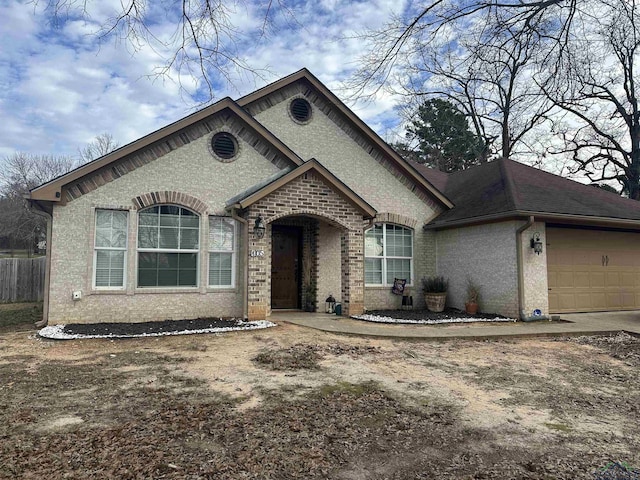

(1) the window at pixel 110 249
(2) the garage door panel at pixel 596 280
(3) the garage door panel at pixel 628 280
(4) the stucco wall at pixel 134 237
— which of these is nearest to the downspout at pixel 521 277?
(2) the garage door panel at pixel 596 280

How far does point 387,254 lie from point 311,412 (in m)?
8.48

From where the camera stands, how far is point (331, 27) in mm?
4625

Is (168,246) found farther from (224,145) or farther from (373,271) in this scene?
(373,271)

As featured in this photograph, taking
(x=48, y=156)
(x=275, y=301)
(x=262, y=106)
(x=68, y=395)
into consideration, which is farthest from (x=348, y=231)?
(x=48, y=156)

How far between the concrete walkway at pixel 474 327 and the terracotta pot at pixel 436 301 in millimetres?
2012

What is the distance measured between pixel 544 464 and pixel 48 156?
35.8 meters

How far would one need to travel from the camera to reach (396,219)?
1227 cm

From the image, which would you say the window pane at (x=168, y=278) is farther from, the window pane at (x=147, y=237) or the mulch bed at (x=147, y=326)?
the mulch bed at (x=147, y=326)

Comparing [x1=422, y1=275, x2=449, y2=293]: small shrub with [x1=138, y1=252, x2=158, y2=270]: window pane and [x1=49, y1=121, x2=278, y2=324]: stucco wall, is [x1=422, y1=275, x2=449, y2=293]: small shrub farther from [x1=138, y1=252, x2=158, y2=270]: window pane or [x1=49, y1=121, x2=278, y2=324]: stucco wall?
[x1=138, y1=252, x2=158, y2=270]: window pane

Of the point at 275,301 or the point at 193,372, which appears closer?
the point at 193,372

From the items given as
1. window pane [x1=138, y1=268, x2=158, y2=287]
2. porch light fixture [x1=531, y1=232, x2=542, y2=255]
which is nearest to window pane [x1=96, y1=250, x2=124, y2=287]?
window pane [x1=138, y1=268, x2=158, y2=287]

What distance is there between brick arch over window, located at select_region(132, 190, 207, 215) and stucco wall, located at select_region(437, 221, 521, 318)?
23.1 feet

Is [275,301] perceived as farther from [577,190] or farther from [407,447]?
[577,190]

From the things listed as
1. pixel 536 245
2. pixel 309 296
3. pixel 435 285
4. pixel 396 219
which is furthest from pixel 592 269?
pixel 309 296
